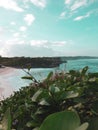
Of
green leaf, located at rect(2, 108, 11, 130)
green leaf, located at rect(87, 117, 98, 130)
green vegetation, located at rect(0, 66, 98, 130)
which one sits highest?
green leaf, located at rect(2, 108, 11, 130)

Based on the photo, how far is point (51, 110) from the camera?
48.1 inches

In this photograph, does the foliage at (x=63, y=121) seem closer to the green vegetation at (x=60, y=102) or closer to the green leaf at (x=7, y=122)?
the green leaf at (x=7, y=122)

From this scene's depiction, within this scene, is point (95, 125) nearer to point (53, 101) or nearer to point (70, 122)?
point (70, 122)

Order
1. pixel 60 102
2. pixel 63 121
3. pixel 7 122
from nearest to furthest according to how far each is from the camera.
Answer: pixel 63 121, pixel 7 122, pixel 60 102

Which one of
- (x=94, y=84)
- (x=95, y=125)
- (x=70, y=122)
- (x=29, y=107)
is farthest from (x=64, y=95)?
(x=70, y=122)

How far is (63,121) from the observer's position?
49 cm

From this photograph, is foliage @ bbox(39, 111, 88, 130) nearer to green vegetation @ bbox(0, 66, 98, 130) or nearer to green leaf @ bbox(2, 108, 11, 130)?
green leaf @ bbox(2, 108, 11, 130)

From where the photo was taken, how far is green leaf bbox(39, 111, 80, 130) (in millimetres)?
490

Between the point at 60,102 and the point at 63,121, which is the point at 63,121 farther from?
the point at 60,102

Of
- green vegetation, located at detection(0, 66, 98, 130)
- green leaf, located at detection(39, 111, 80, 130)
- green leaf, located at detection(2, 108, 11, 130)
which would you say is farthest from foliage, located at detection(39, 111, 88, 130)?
green vegetation, located at detection(0, 66, 98, 130)

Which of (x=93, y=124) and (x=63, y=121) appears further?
(x=93, y=124)

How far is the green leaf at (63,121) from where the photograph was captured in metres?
0.49

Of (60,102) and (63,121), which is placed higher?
(63,121)

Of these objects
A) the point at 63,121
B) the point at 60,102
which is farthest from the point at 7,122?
A: the point at 60,102
